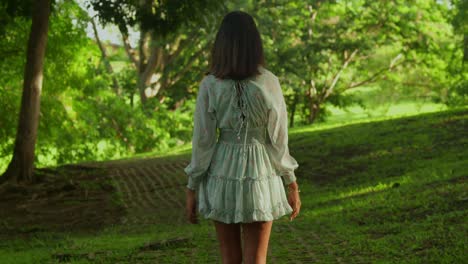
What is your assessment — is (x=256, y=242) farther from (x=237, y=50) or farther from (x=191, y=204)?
(x=237, y=50)

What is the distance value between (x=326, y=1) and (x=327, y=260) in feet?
84.8

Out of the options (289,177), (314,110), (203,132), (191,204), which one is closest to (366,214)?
(289,177)

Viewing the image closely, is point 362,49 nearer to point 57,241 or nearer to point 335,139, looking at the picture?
point 335,139

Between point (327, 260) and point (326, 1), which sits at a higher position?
point (326, 1)

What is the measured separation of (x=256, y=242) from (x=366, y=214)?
259 inches

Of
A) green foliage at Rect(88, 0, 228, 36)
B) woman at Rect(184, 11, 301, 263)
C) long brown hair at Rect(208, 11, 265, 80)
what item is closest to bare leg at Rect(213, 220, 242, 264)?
woman at Rect(184, 11, 301, 263)

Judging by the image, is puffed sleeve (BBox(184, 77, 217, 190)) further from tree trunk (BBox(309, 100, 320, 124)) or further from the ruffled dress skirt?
tree trunk (BBox(309, 100, 320, 124))

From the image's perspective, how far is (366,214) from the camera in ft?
33.5

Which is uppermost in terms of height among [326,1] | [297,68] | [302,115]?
[326,1]

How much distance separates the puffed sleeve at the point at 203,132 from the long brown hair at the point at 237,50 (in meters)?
0.13

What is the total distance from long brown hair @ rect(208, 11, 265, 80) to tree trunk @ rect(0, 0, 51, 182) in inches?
482

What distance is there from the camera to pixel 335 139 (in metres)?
18.9

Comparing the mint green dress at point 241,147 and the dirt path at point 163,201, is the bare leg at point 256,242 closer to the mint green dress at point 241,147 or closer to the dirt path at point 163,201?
the mint green dress at point 241,147

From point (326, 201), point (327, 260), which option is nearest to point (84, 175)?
point (326, 201)
